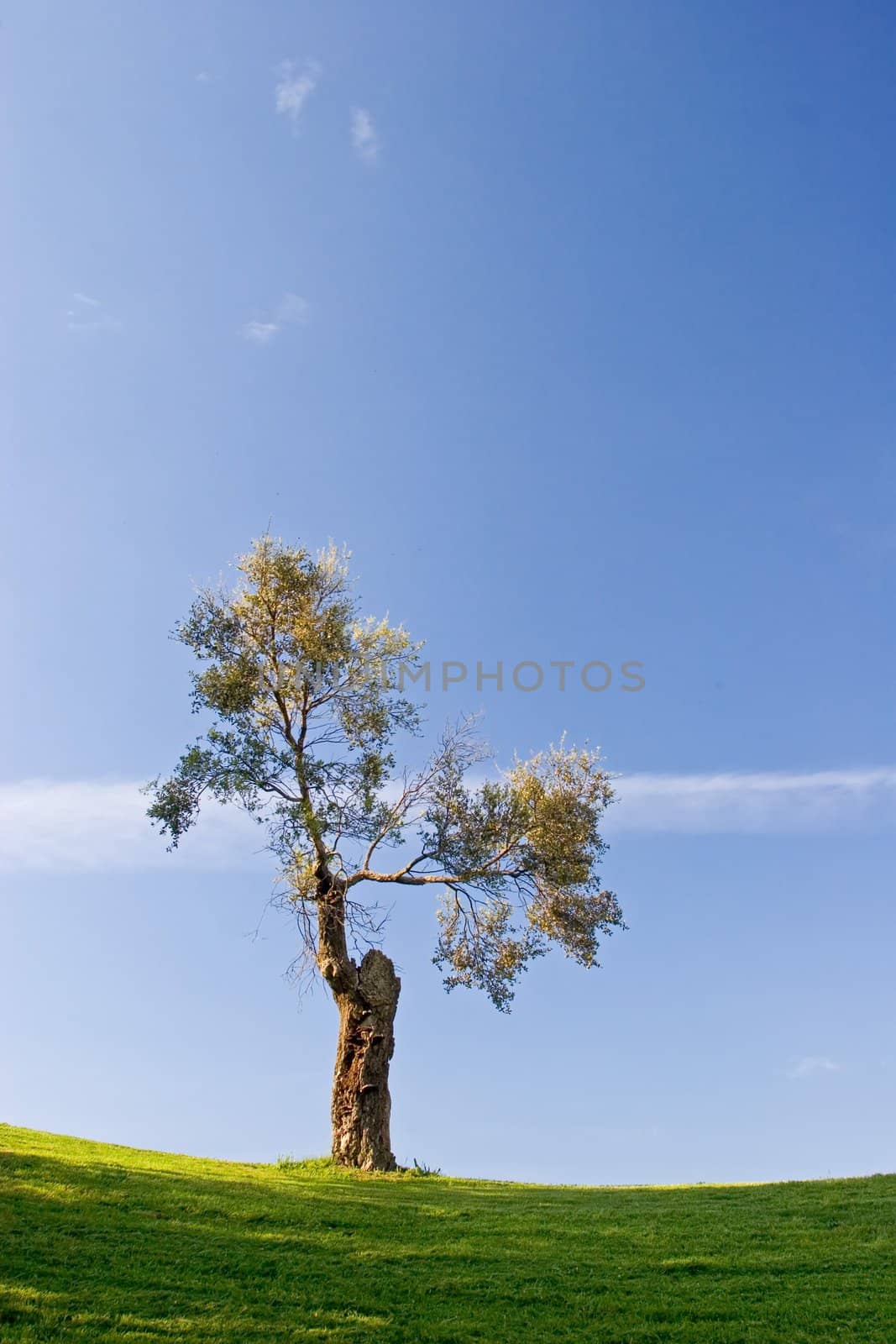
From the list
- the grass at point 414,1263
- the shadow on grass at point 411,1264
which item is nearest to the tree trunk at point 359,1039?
the grass at point 414,1263

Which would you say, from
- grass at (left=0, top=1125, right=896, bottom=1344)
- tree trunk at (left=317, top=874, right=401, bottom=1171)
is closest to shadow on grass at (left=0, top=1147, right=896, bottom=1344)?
grass at (left=0, top=1125, right=896, bottom=1344)

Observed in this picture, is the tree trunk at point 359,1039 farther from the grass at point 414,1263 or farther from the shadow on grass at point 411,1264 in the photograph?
the shadow on grass at point 411,1264

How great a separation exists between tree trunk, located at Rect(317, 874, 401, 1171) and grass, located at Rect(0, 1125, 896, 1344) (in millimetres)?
4148

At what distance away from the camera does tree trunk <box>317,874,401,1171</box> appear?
2772cm

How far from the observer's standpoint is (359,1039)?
94.0 feet

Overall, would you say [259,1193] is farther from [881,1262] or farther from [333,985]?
[881,1262]

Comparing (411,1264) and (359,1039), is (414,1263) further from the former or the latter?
(359,1039)

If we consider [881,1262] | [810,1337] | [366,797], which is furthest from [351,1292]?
[366,797]

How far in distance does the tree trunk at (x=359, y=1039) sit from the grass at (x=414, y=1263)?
415 cm

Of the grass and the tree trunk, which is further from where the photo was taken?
the tree trunk

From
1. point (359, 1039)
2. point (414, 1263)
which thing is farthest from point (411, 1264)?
point (359, 1039)

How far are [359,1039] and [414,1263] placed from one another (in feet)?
40.3

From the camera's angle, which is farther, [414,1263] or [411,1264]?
[414,1263]

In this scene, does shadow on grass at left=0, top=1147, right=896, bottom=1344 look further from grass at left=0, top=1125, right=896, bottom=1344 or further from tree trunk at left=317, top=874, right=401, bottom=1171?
tree trunk at left=317, top=874, right=401, bottom=1171
